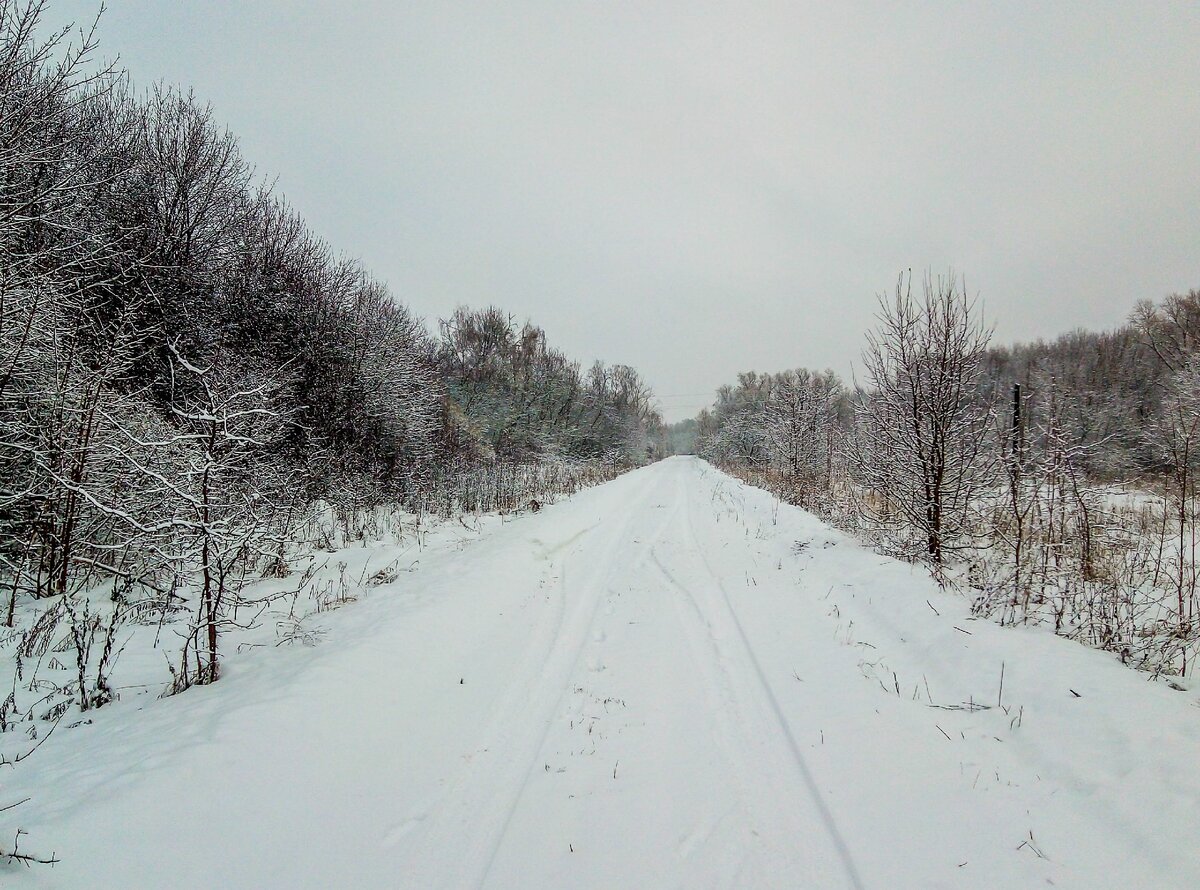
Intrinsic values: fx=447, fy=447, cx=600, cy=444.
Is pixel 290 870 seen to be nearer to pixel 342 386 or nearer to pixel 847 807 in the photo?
pixel 847 807

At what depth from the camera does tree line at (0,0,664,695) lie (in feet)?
14.3

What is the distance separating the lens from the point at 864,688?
14.1 ft

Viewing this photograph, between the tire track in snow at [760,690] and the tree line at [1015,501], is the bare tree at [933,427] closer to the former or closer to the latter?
the tree line at [1015,501]

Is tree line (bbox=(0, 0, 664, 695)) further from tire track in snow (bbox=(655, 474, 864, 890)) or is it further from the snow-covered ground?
tire track in snow (bbox=(655, 474, 864, 890))

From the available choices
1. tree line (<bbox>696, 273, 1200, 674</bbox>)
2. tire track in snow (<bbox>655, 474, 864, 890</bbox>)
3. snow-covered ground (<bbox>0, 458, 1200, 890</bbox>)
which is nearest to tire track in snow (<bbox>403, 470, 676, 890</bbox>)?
snow-covered ground (<bbox>0, 458, 1200, 890</bbox>)

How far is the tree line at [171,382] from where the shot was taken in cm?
435

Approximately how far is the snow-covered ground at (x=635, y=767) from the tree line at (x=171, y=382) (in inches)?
53.2

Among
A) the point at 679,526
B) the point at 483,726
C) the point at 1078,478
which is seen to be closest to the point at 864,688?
the point at 483,726

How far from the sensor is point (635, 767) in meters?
3.28

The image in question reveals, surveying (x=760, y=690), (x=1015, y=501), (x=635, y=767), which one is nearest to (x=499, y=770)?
(x=635, y=767)

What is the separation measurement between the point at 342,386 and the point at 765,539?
13.3 m

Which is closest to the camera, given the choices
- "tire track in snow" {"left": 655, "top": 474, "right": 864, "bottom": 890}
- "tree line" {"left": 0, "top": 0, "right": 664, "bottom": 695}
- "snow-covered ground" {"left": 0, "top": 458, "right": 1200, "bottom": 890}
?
"snow-covered ground" {"left": 0, "top": 458, "right": 1200, "bottom": 890}

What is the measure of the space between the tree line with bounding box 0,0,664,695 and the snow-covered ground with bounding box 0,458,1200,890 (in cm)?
135

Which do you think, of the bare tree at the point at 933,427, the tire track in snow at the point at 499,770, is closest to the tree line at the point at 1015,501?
the bare tree at the point at 933,427
